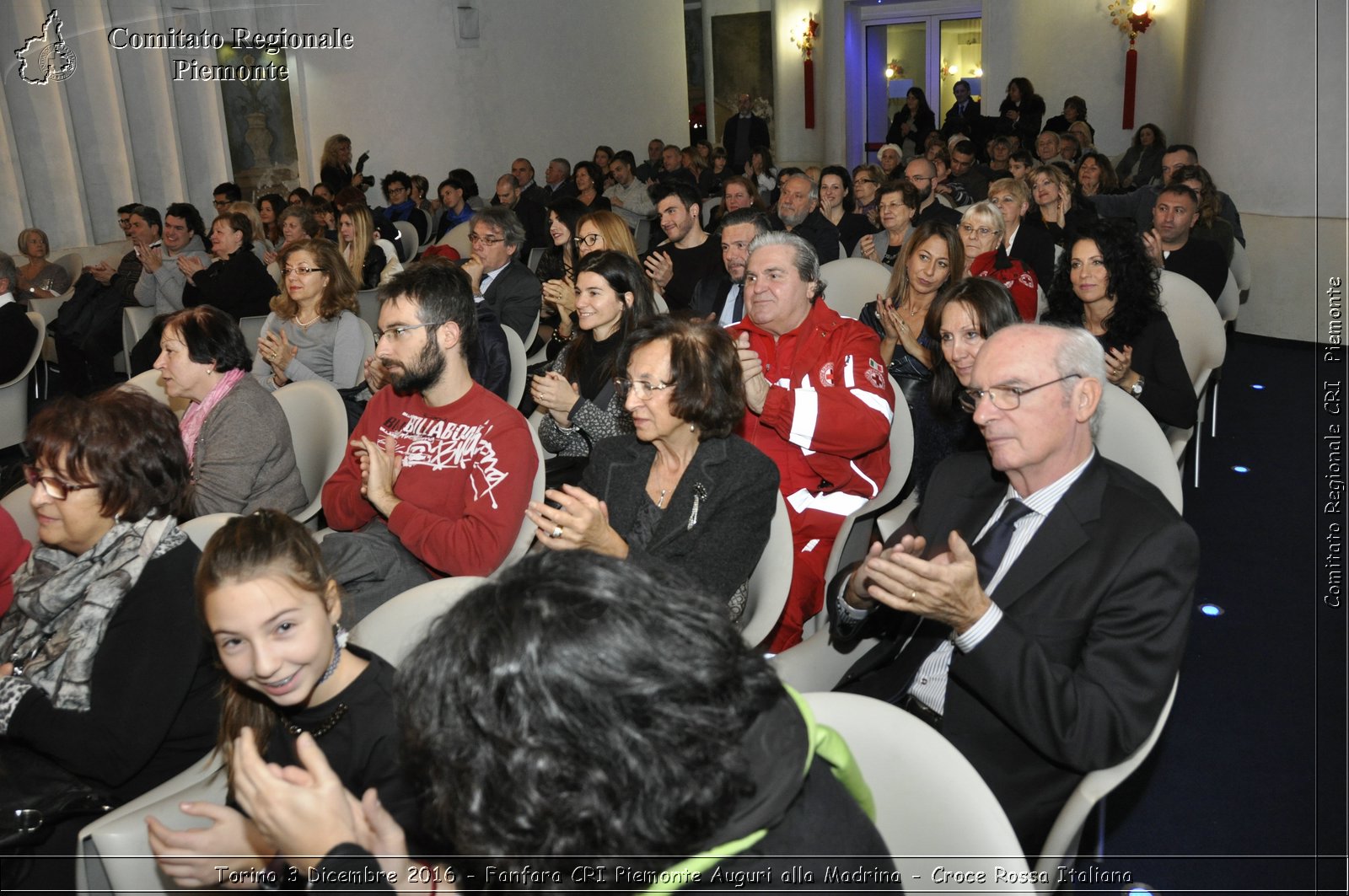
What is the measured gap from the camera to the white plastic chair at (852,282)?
16.7 ft

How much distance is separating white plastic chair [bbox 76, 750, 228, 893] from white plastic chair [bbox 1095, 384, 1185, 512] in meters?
2.20

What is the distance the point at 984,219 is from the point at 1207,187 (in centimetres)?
206

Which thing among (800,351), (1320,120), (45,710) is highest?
(1320,120)

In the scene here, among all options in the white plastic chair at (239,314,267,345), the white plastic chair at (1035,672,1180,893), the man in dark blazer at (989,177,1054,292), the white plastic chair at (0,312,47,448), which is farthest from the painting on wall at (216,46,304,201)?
the white plastic chair at (1035,672,1180,893)

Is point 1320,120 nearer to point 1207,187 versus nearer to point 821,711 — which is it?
point 1207,187

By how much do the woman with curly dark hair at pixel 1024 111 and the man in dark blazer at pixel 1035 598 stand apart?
1144 cm

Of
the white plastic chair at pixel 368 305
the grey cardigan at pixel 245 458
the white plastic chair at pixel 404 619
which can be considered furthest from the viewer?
the white plastic chair at pixel 368 305

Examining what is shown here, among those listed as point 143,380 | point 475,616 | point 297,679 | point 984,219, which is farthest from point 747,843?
point 984,219

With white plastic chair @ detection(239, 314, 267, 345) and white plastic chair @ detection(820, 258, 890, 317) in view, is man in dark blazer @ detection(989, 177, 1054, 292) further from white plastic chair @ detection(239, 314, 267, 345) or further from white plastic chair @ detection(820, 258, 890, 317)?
white plastic chair @ detection(239, 314, 267, 345)

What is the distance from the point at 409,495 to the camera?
9.06 ft

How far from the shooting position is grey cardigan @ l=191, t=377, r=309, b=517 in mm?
2980

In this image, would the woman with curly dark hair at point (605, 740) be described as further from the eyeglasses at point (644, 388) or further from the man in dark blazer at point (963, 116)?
the man in dark blazer at point (963, 116)

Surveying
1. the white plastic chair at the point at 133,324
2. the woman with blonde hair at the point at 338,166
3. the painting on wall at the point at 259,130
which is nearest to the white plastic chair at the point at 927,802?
the white plastic chair at the point at 133,324

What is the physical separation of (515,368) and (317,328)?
932 millimetres
